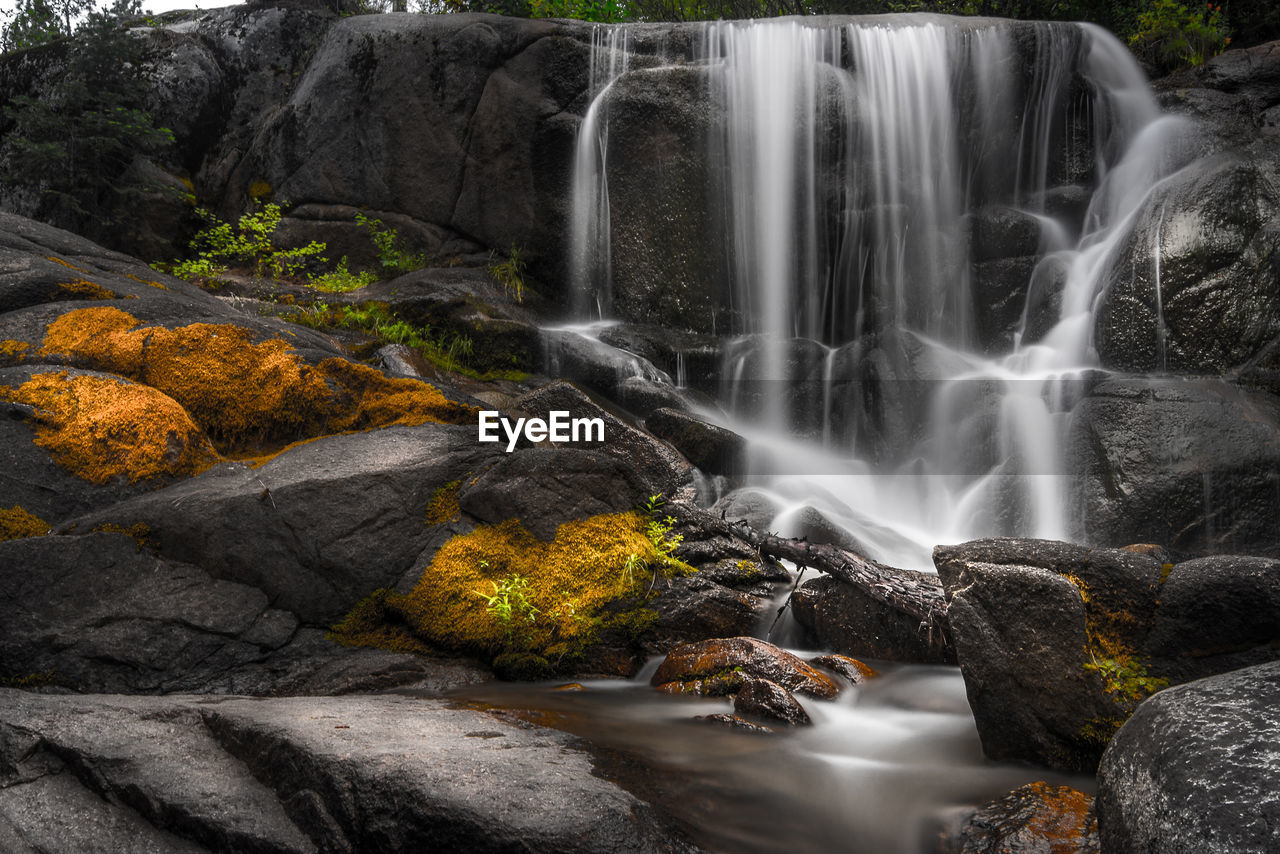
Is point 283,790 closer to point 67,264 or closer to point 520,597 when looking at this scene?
point 520,597

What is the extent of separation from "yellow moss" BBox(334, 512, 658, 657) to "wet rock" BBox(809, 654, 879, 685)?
1.24 metres

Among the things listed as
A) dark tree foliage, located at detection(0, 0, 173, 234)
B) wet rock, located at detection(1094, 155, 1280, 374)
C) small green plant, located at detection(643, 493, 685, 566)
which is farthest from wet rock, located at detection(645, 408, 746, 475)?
dark tree foliage, located at detection(0, 0, 173, 234)

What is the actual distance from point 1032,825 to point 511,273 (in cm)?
1129

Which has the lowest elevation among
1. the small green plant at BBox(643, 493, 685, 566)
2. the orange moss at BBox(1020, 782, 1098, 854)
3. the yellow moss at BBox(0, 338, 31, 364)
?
the orange moss at BBox(1020, 782, 1098, 854)

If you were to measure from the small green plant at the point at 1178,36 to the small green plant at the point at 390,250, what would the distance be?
44.3ft

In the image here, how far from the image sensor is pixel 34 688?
3.75 meters

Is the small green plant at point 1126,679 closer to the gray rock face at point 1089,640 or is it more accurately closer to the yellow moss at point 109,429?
the gray rock face at point 1089,640

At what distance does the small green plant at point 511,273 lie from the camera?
12398 millimetres

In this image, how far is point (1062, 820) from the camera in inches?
108

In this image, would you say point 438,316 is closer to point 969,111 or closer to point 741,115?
point 741,115

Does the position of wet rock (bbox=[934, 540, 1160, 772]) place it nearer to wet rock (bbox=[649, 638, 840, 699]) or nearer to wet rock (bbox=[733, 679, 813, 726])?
wet rock (bbox=[733, 679, 813, 726])

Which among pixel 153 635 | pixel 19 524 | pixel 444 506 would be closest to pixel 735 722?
pixel 444 506

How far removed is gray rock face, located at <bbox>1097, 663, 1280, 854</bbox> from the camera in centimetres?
197

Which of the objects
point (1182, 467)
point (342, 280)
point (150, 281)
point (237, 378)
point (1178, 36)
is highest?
point (1178, 36)
